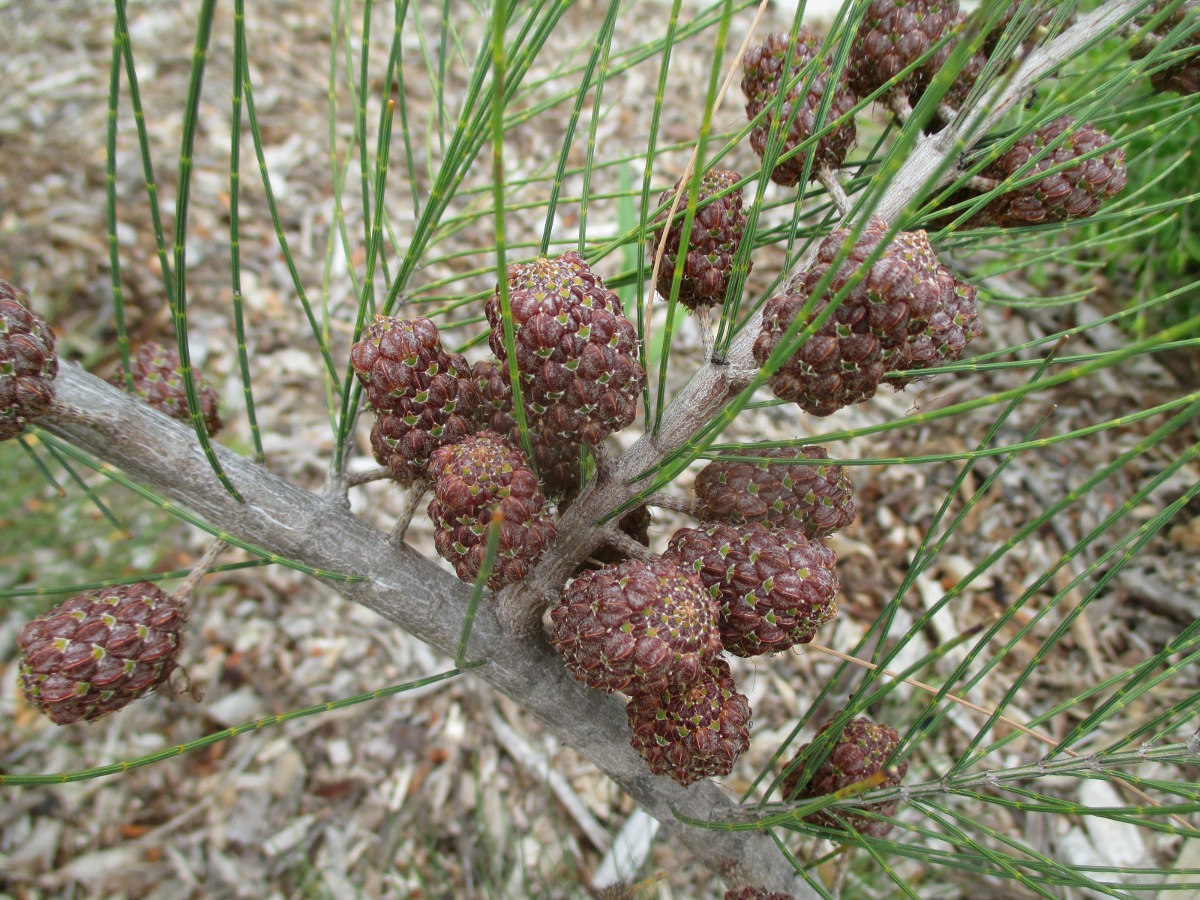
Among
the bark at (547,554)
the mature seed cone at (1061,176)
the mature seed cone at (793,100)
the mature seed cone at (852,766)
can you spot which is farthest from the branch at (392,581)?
the mature seed cone at (1061,176)

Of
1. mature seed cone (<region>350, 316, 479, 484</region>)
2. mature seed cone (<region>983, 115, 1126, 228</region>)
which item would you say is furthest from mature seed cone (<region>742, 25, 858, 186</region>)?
mature seed cone (<region>350, 316, 479, 484</region>)

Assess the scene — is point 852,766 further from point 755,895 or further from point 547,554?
point 547,554

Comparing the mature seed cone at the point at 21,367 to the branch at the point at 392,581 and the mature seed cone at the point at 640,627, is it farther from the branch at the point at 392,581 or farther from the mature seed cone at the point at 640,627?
the mature seed cone at the point at 640,627

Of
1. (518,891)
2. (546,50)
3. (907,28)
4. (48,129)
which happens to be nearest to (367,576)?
(907,28)

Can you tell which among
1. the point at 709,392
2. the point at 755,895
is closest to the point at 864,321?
the point at 709,392

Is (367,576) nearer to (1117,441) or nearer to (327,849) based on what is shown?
(327,849)
